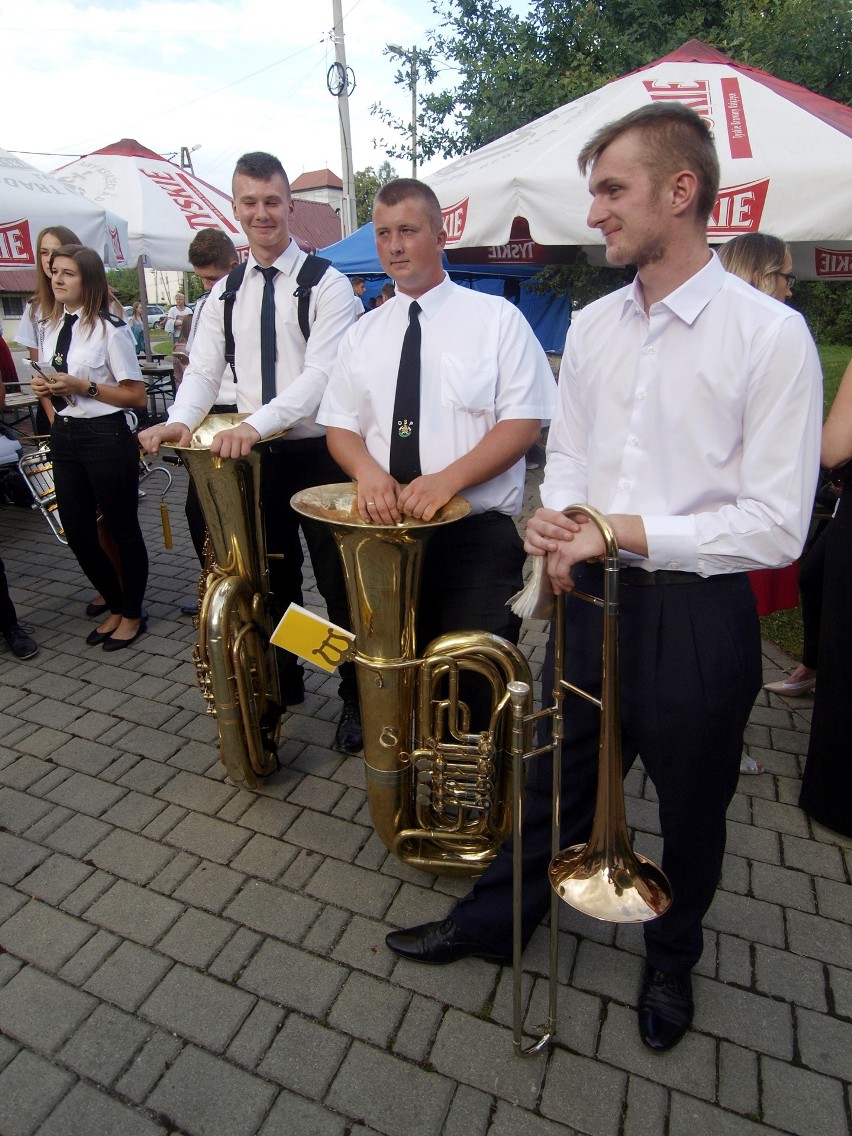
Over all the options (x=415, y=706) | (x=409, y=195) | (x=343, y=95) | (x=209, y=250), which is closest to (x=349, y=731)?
(x=415, y=706)

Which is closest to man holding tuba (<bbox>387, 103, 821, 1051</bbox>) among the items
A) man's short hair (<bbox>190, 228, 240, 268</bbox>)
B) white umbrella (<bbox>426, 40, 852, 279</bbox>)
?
white umbrella (<bbox>426, 40, 852, 279</bbox>)

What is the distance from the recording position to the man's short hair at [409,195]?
231 centimetres

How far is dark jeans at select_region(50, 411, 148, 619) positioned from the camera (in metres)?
3.97

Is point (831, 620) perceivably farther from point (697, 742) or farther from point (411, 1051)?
point (411, 1051)

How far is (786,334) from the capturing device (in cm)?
147

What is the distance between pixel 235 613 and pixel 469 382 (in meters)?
1.19

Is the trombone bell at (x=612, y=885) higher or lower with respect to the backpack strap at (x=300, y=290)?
lower

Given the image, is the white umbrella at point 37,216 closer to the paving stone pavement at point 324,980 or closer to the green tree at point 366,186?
the paving stone pavement at point 324,980

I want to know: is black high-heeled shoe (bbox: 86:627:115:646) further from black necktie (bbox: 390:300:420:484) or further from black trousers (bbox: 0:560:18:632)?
black necktie (bbox: 390:300:420:484)

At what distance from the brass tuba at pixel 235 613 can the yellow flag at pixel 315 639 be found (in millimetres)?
415

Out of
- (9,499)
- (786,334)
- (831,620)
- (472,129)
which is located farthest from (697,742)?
(472,129)

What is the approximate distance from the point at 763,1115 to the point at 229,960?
1482mm

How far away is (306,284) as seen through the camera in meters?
2.96

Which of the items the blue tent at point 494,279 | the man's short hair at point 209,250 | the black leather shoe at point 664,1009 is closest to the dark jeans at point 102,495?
the man's short hair at point 209,250
